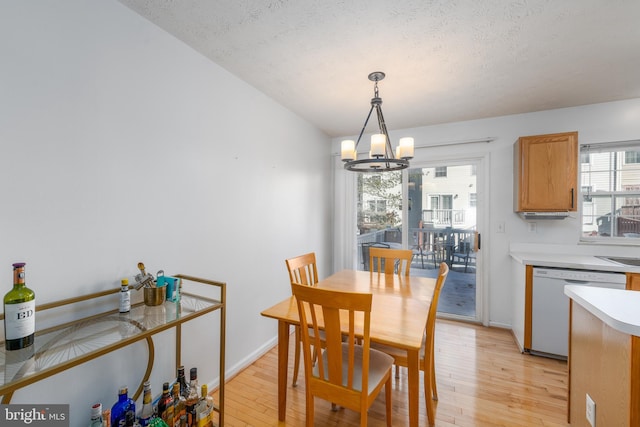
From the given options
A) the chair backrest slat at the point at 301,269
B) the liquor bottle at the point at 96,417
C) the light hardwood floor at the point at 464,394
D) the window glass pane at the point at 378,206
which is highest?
the window glass pane at the point at 378,206

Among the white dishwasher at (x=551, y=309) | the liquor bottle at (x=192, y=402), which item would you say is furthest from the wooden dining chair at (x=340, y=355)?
the white dishwasher at (x=551, y=309)

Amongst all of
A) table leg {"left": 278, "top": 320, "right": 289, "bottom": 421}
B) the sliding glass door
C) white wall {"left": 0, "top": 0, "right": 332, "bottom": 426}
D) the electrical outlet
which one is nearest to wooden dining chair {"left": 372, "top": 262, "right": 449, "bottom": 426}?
table leg {"left": 278, "top": 320, "right": 289, "bottom": 421}

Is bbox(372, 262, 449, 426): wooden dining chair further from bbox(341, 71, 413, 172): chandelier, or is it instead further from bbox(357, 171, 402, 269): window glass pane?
bbox(357, 171, 402, 269): window glass pane

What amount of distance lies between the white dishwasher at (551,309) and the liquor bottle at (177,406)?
3.01 metres

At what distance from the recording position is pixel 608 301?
130 cm

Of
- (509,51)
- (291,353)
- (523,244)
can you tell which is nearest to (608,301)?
(509,51)

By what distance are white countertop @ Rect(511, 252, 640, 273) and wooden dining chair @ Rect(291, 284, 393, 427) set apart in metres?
1.98

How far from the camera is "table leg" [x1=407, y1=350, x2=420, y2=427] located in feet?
4.68

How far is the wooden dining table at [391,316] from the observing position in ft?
4.56

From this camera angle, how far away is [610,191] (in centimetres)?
289

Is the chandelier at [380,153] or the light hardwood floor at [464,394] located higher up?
the chandelier at [380,153]

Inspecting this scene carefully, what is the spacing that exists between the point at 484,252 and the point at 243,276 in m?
2.87

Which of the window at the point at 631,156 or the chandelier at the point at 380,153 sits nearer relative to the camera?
the chandelier at the point at 380,153

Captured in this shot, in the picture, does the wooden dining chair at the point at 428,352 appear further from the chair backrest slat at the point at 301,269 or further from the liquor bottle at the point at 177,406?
the liquor bottle at the point at 177,406
